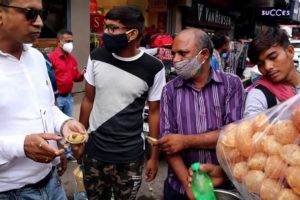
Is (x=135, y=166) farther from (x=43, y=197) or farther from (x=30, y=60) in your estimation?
(x=30, y=60)

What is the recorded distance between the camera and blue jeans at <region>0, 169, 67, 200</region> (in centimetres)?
176

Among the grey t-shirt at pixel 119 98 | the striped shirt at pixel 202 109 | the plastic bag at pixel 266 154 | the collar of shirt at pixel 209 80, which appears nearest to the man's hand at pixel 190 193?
the striped shirt at pixel 202 109

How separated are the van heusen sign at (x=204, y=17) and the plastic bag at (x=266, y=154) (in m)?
11.0

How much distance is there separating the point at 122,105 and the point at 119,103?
31 mm

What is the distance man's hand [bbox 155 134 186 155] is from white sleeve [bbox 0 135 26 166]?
30.5 inches

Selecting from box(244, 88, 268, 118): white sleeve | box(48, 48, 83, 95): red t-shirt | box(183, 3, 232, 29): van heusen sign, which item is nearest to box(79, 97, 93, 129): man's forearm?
box(244, 88, 268, 118): white sleeve

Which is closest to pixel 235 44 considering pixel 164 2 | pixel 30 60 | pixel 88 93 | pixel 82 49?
pixel 164 2

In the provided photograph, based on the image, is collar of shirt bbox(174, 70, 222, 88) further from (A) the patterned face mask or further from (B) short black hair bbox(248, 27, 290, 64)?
(B) short black hair bbox(248, 27, 290, 64)

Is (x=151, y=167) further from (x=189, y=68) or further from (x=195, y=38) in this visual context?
(x=195, y=38)

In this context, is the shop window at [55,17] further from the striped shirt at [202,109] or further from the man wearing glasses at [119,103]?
the striped shirt at [202,109]

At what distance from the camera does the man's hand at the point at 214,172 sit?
5.42 feet

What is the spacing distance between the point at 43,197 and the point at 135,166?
1110 millimetres

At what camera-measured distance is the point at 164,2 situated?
10.8 metres

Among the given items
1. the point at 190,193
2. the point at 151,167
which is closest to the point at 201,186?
the point at 190,193
